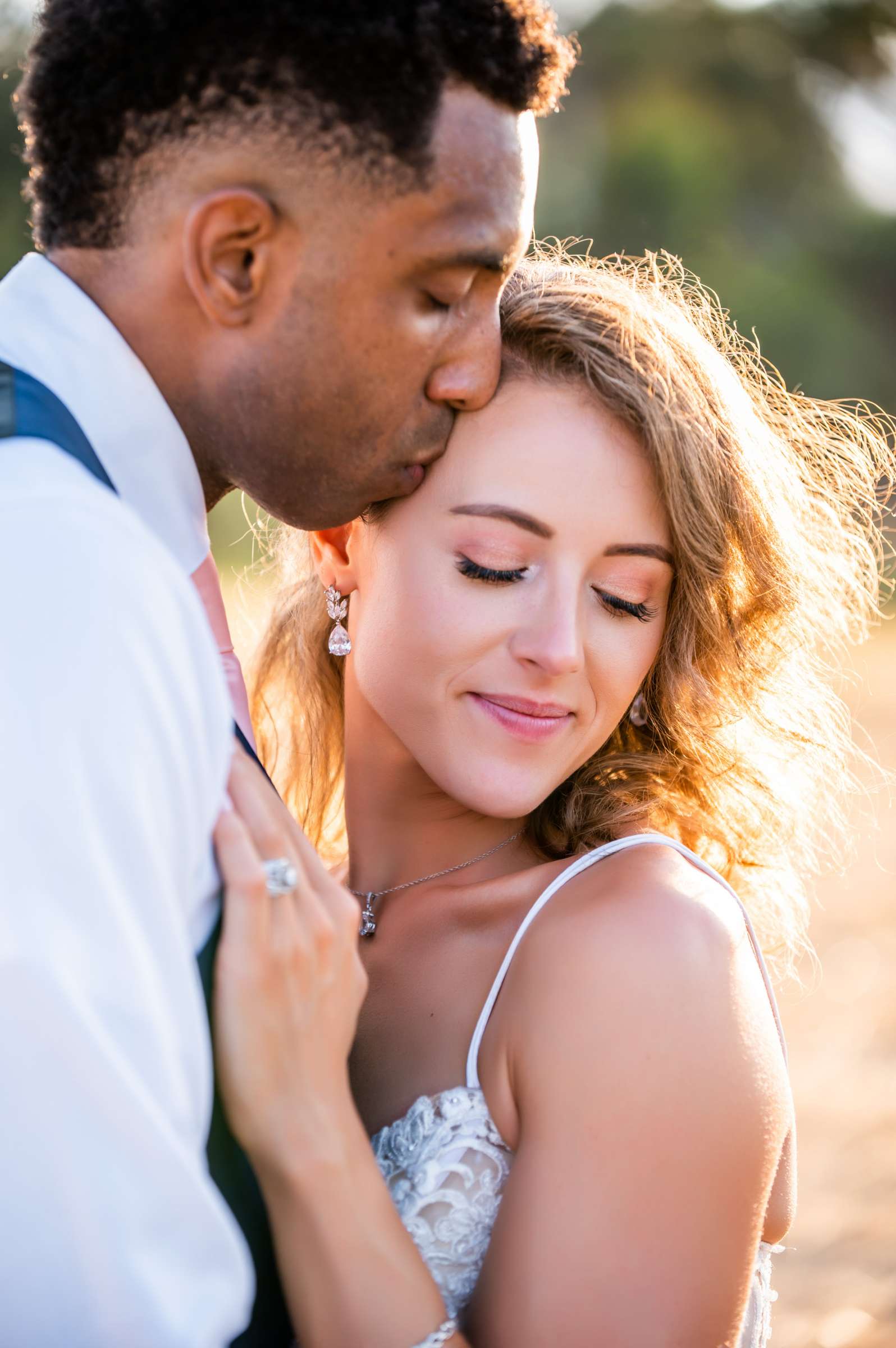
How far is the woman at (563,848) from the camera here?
1.80 meters

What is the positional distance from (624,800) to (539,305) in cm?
96

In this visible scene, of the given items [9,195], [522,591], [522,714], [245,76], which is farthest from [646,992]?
[9,195]

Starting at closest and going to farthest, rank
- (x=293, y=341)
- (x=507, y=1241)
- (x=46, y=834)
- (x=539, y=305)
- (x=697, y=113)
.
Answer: (x=46, y=834) < (x=293, y=341) < (x=507, y=1241) < (x=539, y=305) < (x=697, y=113)

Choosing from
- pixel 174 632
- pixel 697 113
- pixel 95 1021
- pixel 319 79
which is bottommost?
pixel 95 1021

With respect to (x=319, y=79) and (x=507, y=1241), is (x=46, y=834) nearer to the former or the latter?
(x=319, y=79)

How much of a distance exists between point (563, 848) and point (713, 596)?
574 millimetres

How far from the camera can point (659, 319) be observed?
2600 mm

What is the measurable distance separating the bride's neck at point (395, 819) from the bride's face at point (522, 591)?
0.27 m

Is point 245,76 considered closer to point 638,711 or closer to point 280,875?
point 280,875

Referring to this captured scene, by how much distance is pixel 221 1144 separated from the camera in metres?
1.74

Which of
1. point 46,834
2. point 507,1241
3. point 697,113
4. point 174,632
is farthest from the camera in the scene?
point 697,113

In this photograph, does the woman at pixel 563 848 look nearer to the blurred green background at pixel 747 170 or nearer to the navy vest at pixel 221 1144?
the navy vest at pixel 221 1144

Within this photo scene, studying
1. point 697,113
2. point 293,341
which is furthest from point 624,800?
point 697,113

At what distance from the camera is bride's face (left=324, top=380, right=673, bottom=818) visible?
2301 millimetres
